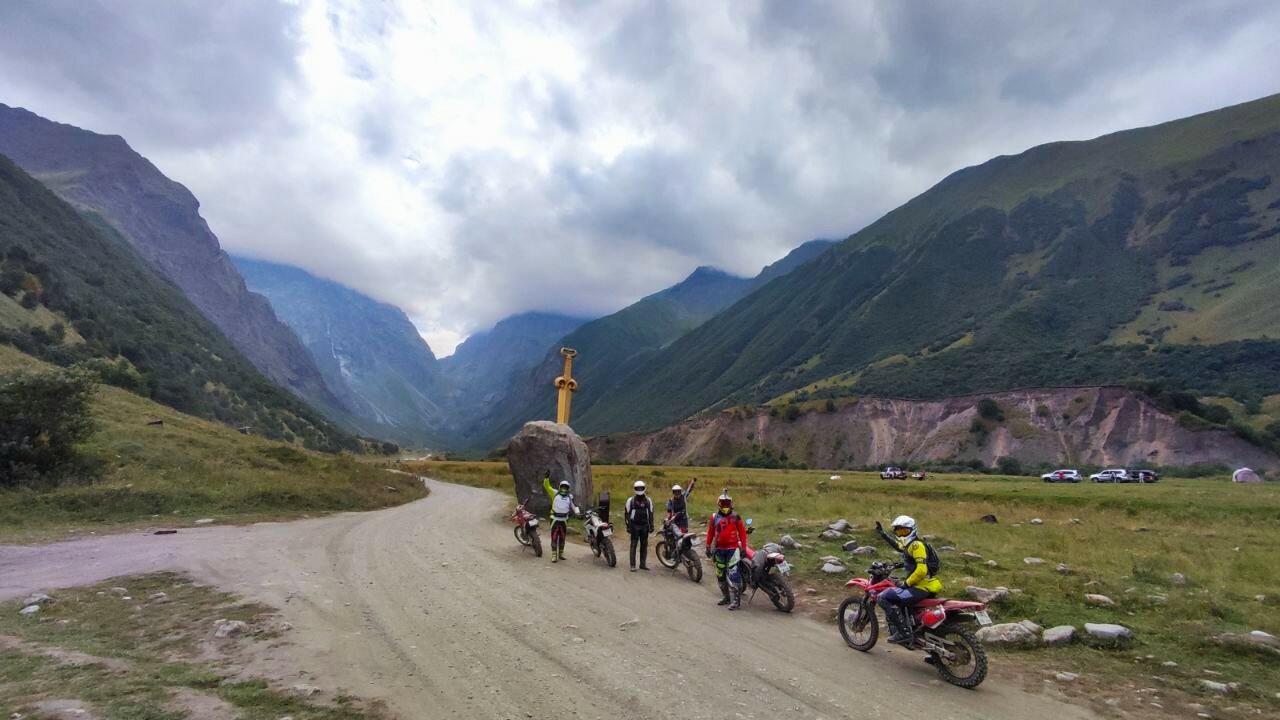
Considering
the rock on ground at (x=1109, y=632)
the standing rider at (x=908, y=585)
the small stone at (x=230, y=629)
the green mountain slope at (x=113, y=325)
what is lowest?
the rock on ground at (x=1109, y=632)

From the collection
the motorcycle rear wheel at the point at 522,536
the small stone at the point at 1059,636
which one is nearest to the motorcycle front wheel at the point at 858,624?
the small stone at the point at 1059,636

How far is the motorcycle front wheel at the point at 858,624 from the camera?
8.91 metres

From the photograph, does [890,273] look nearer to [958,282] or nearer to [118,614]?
[958,282]

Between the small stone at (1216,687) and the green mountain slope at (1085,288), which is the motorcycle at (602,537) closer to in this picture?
the small stone at (1216,687)

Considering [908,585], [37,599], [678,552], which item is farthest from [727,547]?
A: [37,599]

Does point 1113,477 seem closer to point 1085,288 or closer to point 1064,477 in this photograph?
point 1064,477

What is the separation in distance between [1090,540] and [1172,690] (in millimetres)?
13316

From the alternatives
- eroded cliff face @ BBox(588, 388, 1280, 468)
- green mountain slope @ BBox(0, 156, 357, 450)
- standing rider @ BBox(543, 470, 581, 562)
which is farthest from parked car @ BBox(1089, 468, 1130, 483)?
green mountain slope @ BBox(0, 156, 357, 450)

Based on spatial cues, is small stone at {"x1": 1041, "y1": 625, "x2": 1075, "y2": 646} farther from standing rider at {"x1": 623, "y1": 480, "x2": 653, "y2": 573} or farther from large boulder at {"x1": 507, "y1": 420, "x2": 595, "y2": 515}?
large boulder at {"x1": 507, "y1": 420, "x2": 595, "y2": 515}

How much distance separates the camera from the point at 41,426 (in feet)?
63.7

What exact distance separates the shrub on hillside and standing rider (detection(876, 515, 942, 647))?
24381 millimetres

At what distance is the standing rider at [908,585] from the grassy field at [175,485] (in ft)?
61.7

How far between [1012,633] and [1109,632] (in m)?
1.34

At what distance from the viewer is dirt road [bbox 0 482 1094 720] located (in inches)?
260
